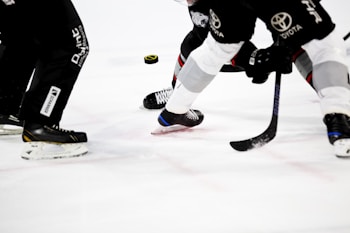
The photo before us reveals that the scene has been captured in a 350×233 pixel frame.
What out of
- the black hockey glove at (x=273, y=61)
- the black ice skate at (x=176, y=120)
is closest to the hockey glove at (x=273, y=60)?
the black hockey glove at (x=273, y=61)

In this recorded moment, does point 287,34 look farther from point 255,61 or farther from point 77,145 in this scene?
point 77,145

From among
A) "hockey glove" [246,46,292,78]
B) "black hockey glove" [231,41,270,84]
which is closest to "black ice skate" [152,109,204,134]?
"black hockey glove" [231,41,270,84]

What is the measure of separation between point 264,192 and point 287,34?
0.47 meters

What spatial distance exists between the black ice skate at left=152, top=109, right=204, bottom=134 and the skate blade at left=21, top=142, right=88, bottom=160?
313 mm

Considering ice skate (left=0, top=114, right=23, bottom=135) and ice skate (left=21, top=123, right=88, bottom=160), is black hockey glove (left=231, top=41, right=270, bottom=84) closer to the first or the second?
ice skate (left=21, top=123, right=88, bottom=160)

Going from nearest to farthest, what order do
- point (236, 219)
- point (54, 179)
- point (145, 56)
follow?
point (236, 219), point (54, 179), point (145, 56)

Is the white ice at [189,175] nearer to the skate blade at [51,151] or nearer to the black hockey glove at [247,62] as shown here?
the skate blade at [51,151]

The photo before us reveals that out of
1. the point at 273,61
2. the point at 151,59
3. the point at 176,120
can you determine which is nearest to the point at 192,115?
the point at 176,120

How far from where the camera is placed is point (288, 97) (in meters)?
2.56

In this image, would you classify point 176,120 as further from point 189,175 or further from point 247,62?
point 189,175

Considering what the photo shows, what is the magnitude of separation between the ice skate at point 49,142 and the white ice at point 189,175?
4cm

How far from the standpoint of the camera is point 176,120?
209cm

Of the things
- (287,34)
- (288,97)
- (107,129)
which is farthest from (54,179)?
(288,97)

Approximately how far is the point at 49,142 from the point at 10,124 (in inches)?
15.6
